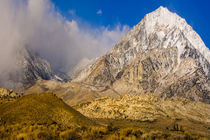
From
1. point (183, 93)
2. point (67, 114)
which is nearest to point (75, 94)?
point (183, 93)

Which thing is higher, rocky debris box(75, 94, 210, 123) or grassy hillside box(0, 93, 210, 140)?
rocky debris box(75, 94, 210, 123)

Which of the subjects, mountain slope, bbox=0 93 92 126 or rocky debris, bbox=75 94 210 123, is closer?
mountain slope, bbox=0 93 92 126

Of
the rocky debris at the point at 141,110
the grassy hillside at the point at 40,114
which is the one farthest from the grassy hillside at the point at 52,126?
the rocky debris at the point at 141,110

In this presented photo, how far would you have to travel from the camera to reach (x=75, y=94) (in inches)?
7544

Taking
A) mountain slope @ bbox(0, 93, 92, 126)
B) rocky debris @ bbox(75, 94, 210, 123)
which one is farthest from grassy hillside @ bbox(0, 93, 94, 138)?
rocky debris @ bbox(75, 94, 210, 123)

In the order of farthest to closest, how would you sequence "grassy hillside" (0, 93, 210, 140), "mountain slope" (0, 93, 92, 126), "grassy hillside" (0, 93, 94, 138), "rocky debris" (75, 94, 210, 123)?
"rocky debris" (75, 94, 210, 123) → "mountain slope" (0, 93, 92, 126) → "grassy hillside" (0, 93, 94, 138) → "grassy hillside" (0, 93, 210, 140)

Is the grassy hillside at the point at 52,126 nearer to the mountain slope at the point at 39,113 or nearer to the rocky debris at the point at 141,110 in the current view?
the mountain slope at the point at 39,113

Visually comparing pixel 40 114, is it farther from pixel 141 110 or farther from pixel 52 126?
pixel 141 110

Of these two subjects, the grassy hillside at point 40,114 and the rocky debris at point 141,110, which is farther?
the rocky debris at point 141,110

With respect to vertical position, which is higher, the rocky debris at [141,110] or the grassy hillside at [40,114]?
the rocky debris at [141,110]

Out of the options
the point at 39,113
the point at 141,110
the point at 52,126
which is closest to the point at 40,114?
the point at 39,113

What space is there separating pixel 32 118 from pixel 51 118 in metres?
2.13

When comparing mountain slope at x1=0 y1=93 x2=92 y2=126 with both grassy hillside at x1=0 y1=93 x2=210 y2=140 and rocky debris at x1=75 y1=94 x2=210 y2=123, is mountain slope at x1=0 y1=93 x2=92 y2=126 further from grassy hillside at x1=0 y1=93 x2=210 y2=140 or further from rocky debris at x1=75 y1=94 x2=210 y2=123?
rocky debris at x1=75 y1=94 x2=210 y2=123

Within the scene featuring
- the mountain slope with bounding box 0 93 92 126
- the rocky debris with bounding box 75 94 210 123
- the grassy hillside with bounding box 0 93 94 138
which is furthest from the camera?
the rocky debris with bounding box 75 94 210 123
